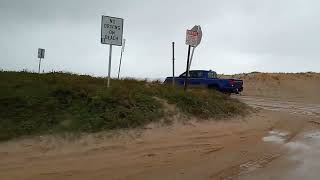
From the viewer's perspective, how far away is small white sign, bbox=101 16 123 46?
524 inches

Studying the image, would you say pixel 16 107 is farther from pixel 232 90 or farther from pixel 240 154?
pixel 232 90

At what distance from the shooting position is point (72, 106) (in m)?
11.7

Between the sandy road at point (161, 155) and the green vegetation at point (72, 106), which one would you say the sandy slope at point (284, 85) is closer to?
the green vegetation at point (72, 106)

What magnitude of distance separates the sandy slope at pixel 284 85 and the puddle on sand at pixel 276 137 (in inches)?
997

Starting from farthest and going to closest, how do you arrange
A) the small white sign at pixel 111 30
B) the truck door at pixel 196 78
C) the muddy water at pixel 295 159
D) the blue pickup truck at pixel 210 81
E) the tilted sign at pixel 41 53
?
the truck door at pixel 196 78 < the blue pickup truck at pixel 210 81 < the tilted sign at pixel 41 53 < the small white sign at pixel 111 30 < the muddy water at pixel 295 159

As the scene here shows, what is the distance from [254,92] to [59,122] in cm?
3115

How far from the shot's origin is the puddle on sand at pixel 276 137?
41.2ft

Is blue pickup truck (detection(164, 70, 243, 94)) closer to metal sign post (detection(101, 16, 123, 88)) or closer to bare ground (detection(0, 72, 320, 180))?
metal sign post (detection(101, 16, 123, 88))

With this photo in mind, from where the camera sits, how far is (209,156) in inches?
405

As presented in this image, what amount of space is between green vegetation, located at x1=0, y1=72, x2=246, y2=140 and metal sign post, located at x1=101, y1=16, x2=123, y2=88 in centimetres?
123


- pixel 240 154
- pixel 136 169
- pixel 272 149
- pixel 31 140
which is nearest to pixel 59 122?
pixel 31 140

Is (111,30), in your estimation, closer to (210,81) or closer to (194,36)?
(194,36)

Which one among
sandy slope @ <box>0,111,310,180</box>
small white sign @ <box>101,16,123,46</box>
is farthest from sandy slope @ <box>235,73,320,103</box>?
sandy slope @ <box>0,111,310,180</box>

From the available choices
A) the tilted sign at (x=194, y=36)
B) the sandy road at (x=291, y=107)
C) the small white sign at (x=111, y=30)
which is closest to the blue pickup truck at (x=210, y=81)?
the sandy road at (x=291, y=107)
